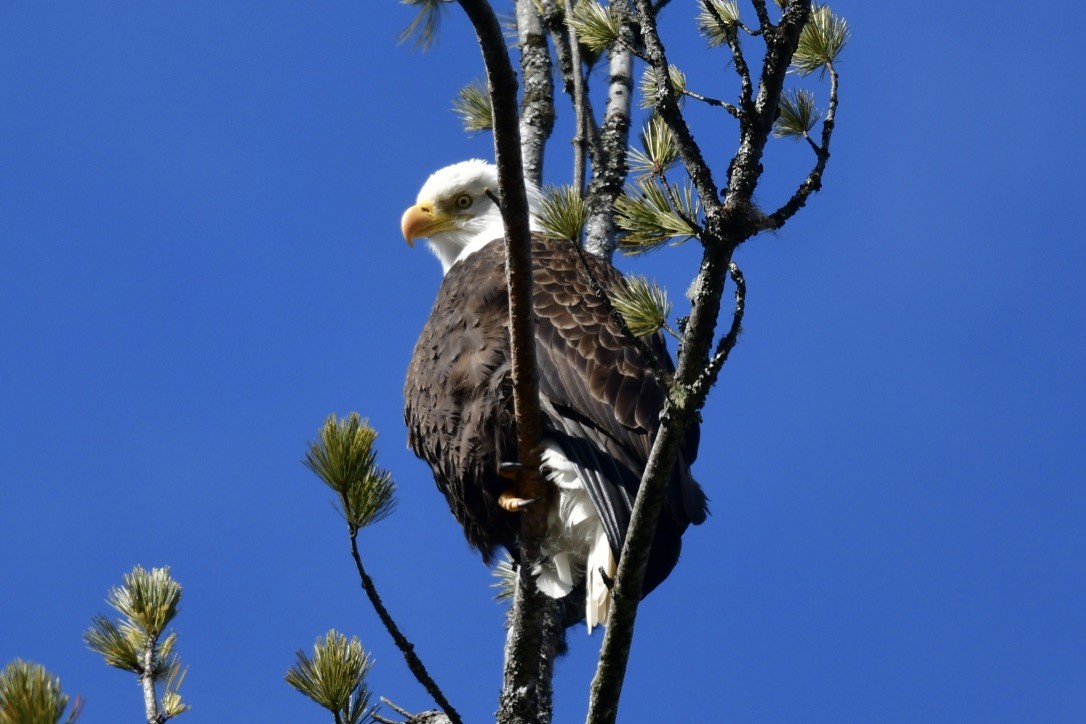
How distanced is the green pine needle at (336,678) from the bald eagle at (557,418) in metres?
0.65

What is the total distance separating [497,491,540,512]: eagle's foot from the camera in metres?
3.92

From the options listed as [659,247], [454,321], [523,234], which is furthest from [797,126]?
[454,321]

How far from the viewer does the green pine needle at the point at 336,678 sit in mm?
3189

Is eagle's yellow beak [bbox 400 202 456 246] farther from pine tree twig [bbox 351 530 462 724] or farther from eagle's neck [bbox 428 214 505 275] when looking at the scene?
pine tree twig [bbox 351 530 462 724]

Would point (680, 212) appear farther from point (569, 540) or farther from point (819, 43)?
point (569, 540)

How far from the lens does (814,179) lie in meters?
2.70

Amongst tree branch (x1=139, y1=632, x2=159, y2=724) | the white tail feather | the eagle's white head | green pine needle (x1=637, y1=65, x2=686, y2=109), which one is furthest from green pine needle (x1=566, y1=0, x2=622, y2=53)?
tree branch (x1=139, y1=632, x2=159, y2=724)

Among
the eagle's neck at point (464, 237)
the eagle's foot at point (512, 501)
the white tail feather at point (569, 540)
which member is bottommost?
the white tail feather at point (569, 540)

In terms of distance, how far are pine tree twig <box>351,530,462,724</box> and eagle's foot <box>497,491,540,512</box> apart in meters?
0.66

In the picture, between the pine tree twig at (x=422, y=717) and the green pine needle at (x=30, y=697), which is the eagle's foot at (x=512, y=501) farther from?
the green pine needle at (x=30, y=697)

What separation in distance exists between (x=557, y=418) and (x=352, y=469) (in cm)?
78

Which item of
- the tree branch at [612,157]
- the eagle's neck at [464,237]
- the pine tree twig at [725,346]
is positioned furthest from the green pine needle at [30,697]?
the eagle's neck at [464,237]

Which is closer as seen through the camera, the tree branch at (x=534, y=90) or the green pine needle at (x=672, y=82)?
the green pine needle at (x=672, y=82)

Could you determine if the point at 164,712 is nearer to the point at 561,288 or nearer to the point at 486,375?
the point at 486,375
